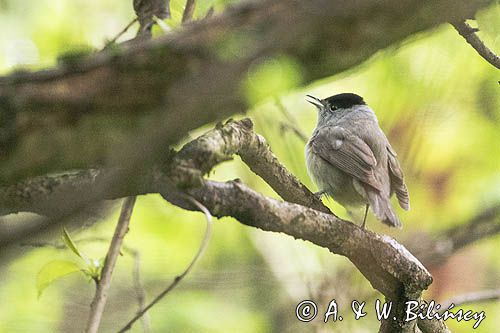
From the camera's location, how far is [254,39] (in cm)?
161

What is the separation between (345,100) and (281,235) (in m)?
1.20

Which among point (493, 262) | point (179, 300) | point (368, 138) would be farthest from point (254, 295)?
point (493, 262)

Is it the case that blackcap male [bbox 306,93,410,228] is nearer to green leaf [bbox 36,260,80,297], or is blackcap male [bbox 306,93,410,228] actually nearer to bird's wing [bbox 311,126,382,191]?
bird's wing [bbox 311,126,382,191]

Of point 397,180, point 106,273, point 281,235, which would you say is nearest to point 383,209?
point 397,180

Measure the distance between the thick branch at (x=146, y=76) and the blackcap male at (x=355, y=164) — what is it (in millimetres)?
3020

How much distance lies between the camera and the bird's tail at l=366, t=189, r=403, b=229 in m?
4.38

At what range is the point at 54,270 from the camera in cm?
295

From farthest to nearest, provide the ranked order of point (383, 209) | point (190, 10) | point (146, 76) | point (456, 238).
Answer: point (456, 238), point (383, 209), point (190, 10), point (146, 76)

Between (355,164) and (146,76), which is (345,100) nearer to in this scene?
(355,164)

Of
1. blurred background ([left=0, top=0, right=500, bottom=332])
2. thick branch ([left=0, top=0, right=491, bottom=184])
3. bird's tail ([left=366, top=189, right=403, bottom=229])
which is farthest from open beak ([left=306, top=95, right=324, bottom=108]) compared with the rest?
thick branch ([left=0, top=0, right=491, bottom=184])

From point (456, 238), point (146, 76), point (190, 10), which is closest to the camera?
point (146, 76)

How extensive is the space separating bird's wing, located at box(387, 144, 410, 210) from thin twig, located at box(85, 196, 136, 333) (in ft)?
7.82

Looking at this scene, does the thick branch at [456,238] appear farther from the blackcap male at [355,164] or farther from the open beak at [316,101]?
the open beak at [316,101]

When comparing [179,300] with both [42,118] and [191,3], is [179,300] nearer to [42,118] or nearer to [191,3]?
[191,3]
